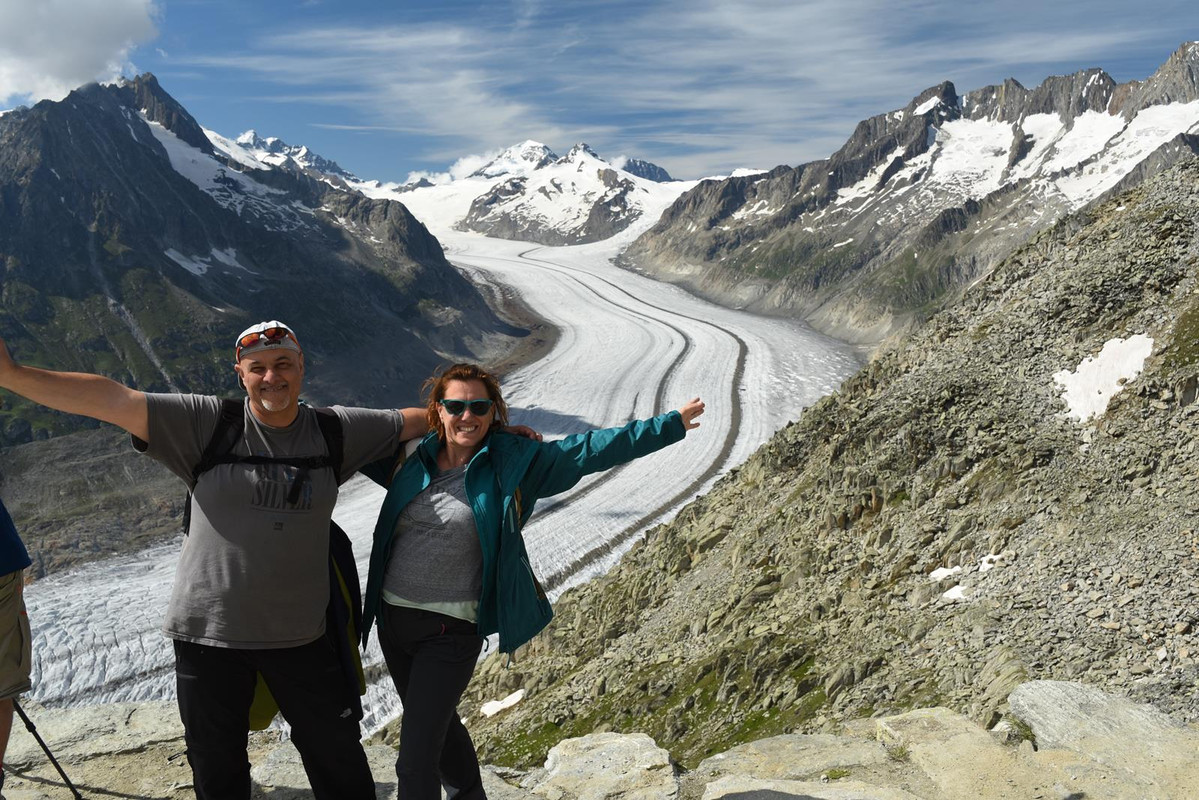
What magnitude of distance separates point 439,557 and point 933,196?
565ft

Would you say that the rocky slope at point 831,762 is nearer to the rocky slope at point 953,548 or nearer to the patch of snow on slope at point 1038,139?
the rocky slope at point 953,548

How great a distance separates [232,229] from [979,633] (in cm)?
12301

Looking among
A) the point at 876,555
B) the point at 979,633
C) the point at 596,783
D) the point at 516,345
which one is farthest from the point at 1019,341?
the point at 516,345

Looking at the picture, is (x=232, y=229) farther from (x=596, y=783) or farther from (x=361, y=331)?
(x=596, y=783)

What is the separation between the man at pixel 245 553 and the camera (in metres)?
5.48

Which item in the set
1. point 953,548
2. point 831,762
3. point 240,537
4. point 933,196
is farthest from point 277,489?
point 933,196

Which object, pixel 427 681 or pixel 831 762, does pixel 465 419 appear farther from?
pixel 831 762

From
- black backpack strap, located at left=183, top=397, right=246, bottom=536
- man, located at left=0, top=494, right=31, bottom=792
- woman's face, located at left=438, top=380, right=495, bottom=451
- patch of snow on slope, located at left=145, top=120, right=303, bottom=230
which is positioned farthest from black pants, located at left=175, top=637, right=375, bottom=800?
patch of snow on slope, located at left=145, top=120, right=303, bottom=230

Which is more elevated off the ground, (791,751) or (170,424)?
(170,424)

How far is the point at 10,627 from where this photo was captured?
615 cm

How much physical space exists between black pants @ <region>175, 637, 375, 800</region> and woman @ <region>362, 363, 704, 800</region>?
1.43 feet

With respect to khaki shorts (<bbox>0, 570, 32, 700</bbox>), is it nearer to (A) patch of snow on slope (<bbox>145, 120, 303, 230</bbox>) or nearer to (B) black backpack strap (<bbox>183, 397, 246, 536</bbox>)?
(B) black backpack strap (<bbox>183, 397, 246, 536</bbox>)

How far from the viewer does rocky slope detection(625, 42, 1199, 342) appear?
122 metres

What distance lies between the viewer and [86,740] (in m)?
10.2
